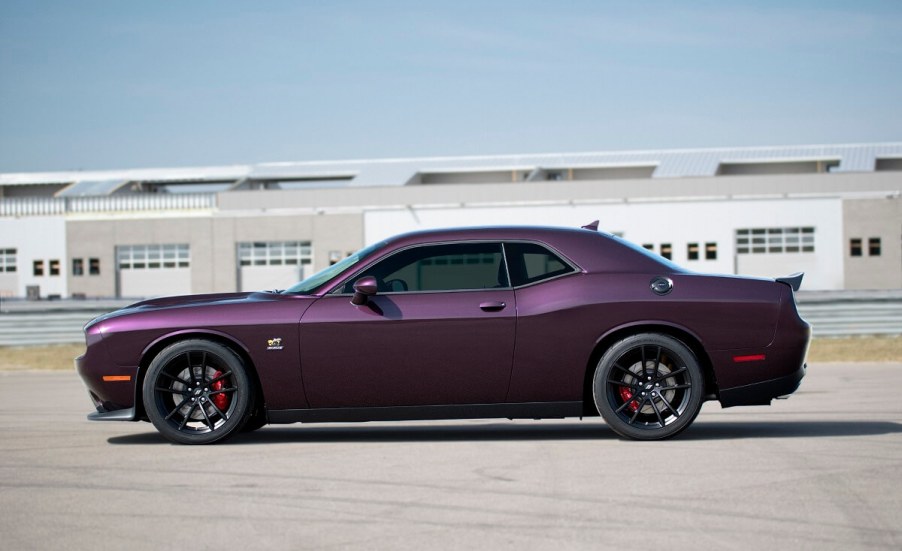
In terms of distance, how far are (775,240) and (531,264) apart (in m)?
50.0

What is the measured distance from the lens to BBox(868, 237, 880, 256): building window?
55438 mm

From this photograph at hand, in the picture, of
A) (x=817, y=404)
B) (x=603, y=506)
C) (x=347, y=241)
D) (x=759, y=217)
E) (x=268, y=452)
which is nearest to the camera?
(x=603, y=506)

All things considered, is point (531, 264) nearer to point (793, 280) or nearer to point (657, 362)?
point (657, 362)

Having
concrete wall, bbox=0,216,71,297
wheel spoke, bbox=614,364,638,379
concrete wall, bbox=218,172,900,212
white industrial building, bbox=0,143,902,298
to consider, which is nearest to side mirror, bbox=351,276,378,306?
wheel spoke, bbox=614,364,638,379

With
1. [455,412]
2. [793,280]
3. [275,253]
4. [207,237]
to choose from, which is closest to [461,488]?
[455,412]

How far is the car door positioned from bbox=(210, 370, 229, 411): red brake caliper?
0.57m

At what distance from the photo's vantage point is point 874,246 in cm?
5550

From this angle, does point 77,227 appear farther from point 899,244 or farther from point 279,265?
point 899,244

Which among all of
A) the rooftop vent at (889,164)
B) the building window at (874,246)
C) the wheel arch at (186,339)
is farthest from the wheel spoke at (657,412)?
the rooftop vent at (889,164)

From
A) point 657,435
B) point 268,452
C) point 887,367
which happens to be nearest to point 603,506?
point 657,435

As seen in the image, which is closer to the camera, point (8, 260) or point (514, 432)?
point (514, 432)

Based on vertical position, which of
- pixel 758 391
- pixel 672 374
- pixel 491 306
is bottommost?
pixel 758 391

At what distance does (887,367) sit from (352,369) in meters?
10.1

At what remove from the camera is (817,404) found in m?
10.2
